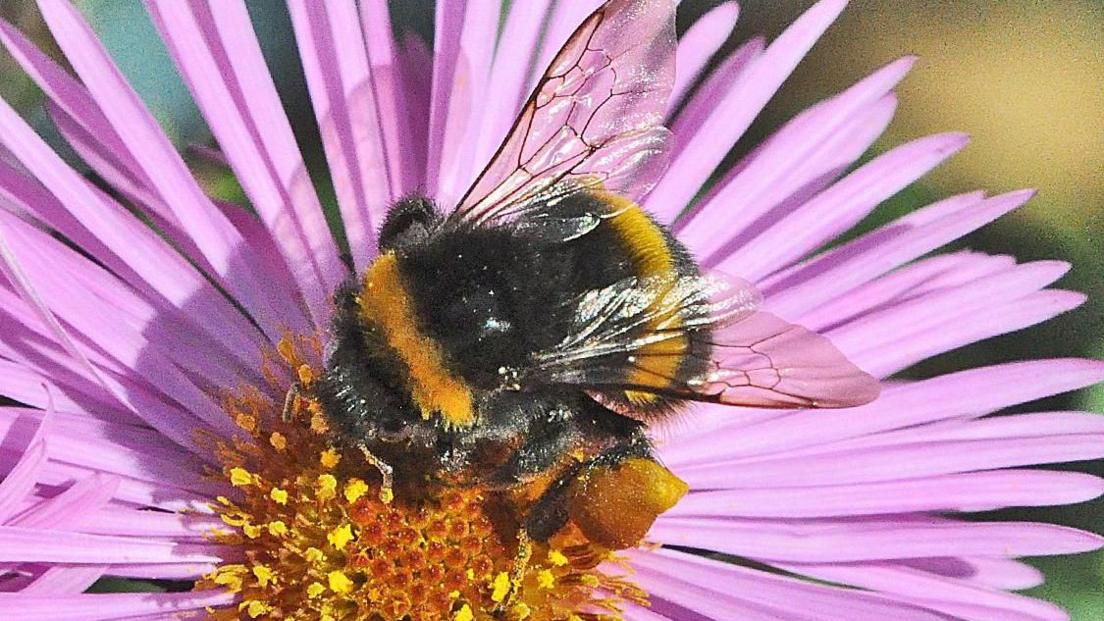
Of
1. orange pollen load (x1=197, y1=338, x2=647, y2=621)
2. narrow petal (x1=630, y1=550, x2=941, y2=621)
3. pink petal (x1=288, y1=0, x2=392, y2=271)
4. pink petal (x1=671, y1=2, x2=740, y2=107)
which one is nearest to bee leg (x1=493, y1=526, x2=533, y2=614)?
orange pollen load (x1=197, y1=338, x2=647, y2=621)

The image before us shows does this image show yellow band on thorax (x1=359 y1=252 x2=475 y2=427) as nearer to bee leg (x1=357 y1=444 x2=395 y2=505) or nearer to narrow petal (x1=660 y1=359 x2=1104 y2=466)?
bee leg (x1=357 y1=444 x2=395 y2=505)

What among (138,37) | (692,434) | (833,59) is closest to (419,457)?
(692,434)

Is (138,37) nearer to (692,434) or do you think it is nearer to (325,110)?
(325,110)

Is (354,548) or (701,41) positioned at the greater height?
(701,41)

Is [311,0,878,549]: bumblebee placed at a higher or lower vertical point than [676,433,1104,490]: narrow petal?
lower

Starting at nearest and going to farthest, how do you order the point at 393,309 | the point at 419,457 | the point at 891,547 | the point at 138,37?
the point at 393,309, the point at 419,457, the point at 891,547, the point at 138,37

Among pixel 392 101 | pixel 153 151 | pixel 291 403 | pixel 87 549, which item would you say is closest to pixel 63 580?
pixel 87 549

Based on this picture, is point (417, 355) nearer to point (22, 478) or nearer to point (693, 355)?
point (693, 355)
